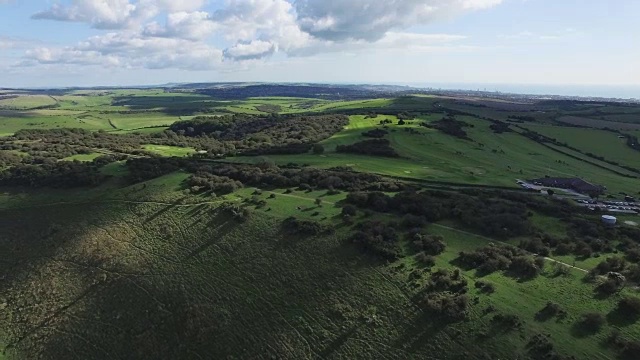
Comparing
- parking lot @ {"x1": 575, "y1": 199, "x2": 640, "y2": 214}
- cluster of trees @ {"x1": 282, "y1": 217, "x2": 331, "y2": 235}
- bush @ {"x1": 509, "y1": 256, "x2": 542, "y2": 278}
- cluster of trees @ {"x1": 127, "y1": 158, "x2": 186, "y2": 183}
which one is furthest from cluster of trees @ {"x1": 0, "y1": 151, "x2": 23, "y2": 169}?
parking lot @ {"x1": 575, "y1": 199, "x2": 640, "y2": 214}

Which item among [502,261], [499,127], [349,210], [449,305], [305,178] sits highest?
[499,127]

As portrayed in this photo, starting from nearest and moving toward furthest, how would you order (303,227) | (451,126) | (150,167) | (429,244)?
1. (429,244)
2. (303,227)
3. (150,167)
4. (451,126)

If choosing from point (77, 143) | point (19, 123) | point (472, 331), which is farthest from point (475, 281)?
point (19, 123)

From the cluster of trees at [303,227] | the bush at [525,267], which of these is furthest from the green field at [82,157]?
the bush at [525,267]

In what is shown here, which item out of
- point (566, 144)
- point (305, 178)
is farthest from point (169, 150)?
point (566, 144)

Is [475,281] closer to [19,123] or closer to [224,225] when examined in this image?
[224,225]

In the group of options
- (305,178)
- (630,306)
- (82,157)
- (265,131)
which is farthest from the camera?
(265,131)

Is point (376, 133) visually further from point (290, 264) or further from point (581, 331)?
point (581, 331)

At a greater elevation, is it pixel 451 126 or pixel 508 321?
pixel 451 126
